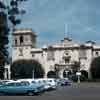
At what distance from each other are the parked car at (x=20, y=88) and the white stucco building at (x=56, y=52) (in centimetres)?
9320

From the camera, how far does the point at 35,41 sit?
488 feet

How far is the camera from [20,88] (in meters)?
38.5

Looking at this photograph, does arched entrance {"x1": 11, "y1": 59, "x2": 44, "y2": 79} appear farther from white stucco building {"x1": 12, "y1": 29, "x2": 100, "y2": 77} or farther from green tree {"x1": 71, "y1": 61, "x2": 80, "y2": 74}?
green tree {"x1": 71, "y1": 61, "x2": 80, "y2": 74}

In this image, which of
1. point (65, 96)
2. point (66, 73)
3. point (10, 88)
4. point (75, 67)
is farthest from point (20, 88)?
point (66, 73)

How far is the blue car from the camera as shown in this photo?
38.4 m

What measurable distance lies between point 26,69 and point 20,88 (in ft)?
287

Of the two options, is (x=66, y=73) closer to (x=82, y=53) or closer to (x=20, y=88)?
(x=82, y=53)

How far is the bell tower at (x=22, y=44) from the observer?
454 ft

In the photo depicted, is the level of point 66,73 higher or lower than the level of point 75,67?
lower

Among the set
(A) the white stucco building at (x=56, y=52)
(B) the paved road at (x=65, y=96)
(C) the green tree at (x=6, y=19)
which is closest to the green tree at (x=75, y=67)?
(A) the white stucco building at (x=56, y=52)

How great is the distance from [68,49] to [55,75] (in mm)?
10423

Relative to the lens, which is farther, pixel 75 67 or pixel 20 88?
pixel 75 67

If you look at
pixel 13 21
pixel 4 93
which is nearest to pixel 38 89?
pixel 4 93

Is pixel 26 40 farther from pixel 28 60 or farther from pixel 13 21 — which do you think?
pixel 13 21
